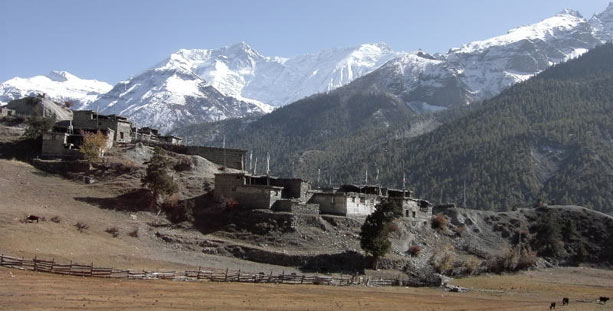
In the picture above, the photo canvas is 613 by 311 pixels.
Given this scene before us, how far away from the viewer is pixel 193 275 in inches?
2456

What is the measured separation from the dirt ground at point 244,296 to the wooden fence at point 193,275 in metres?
1.54

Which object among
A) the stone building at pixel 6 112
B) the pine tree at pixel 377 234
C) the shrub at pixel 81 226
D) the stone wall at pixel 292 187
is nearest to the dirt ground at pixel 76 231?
the shrub at pixel 81 226

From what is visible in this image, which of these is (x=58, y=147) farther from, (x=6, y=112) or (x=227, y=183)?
(x=227, y=183)

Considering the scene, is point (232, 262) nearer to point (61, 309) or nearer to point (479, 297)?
point (479, 297)

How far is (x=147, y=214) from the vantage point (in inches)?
3246

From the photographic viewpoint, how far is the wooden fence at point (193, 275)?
181 ft

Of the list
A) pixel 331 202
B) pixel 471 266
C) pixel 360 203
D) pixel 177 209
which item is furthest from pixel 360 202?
pixel 177 209

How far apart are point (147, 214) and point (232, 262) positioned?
16253 mm

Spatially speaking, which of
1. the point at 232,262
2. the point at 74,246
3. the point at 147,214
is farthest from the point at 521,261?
the point at 74,246

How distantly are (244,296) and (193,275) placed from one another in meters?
10.4

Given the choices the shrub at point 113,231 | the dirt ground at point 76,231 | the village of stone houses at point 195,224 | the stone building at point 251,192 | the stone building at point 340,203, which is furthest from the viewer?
the stone building at point 340,203

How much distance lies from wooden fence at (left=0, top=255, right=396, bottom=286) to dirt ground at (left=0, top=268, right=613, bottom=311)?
1.54m

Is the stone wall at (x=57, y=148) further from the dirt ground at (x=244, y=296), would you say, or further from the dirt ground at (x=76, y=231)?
the dirt ground at (x=244, y=296)

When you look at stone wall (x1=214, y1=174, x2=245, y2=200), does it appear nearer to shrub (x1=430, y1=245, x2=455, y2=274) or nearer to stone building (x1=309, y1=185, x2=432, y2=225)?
stone building (x1=309, y1=185, x2=432, y2=225)
